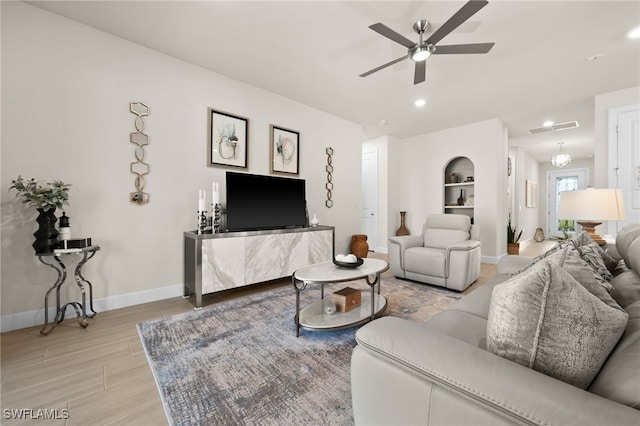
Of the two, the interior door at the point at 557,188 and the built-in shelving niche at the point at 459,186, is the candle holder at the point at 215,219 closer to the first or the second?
the built-in shelving niche at the point at 459,186

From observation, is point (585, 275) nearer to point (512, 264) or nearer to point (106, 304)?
point (512, 264)

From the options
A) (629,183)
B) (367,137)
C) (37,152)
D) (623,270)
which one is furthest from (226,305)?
(629,183)

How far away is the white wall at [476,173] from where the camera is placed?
484cm

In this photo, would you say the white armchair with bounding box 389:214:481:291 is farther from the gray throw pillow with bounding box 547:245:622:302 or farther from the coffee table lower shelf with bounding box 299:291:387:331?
the gray throw pillow with bounding box 547:245:622:302

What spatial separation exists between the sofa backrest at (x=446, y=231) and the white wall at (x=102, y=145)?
9.95ft

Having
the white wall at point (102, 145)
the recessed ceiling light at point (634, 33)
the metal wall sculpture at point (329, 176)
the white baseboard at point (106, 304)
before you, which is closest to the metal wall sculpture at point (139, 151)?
the white wall at point (102, 145)

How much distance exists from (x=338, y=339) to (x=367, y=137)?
5005 mm

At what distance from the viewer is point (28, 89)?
2205mm

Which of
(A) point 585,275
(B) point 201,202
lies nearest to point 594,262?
(A) point 585,275

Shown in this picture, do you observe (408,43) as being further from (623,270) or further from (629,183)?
(629,183)

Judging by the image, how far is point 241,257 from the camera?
2957 millimetres

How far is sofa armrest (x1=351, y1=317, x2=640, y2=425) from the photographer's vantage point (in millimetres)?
516

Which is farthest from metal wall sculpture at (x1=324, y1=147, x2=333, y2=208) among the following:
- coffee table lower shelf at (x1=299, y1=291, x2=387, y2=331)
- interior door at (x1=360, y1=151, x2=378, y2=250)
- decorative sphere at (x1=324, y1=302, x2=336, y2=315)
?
decorative sphere at (x1=324, y1=302, x2=336, y2=315)

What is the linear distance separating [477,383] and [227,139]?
344 cm
